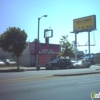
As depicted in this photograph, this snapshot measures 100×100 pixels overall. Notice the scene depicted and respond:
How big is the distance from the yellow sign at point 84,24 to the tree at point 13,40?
97.2ft

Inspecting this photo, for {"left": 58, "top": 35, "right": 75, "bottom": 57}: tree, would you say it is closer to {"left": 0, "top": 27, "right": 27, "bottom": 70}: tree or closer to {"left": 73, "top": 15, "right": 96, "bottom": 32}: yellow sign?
{"left": 73, "top": 15, "right": 96, "bottom": 32}: yellow sign

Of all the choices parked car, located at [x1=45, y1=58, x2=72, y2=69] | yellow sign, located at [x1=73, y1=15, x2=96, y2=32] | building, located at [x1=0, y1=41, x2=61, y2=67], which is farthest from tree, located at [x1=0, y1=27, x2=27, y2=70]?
yellow sign, located at [x1=73, y1=15, x2=96, y2=32]

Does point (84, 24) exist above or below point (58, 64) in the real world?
above

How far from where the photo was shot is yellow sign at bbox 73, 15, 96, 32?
192 ft

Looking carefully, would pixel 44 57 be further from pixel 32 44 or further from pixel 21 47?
pixel 21 47

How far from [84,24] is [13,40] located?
32.0 meters

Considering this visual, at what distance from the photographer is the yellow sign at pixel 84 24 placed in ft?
192

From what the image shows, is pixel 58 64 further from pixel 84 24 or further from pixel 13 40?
pixel 84 24

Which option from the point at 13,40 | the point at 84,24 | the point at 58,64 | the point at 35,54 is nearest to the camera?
the point at 13,40

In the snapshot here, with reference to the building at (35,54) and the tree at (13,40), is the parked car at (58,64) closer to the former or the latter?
the tree at (13,40)

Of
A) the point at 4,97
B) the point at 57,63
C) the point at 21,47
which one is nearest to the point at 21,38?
the point at 21,47

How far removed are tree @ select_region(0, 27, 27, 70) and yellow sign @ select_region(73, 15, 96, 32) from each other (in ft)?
97.2

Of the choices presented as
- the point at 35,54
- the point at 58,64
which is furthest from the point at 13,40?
the point at 35,54

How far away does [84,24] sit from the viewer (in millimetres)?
60750
